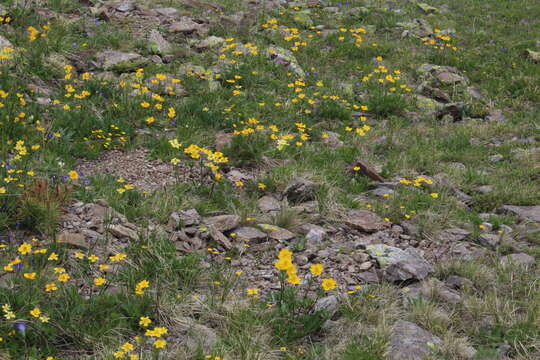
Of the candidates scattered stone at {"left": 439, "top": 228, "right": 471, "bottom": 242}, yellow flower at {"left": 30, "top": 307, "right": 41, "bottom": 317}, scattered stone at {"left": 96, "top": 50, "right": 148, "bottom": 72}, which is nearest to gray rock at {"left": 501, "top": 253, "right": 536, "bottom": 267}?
scattered stone at {"left": 439, "top": 228, "right": 471, "bottom": 242}

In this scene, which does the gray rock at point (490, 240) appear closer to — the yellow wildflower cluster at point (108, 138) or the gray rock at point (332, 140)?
the gray rock at point (332, 140)

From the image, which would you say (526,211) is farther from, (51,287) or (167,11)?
(167,11)

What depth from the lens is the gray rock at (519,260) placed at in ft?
16.2

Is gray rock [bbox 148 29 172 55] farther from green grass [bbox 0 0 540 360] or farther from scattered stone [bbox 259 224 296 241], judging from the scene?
scattered stone [bbox 259 224 296 241]

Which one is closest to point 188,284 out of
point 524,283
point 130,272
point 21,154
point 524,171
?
point 130,272

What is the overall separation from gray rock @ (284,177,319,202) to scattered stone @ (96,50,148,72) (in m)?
3.64

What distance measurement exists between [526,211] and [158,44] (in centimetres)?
618

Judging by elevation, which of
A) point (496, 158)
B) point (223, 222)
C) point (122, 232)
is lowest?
point (496, 158)

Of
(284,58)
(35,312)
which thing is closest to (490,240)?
(35,312)

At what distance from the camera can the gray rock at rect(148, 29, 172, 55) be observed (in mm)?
8852

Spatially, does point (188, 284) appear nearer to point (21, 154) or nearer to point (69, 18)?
point (21, 154)

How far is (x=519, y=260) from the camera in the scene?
5062 millimetres

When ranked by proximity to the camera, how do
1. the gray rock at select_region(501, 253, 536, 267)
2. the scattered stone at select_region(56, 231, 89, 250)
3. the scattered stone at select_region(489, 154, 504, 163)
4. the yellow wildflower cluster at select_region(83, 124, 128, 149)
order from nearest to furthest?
the scattered stone at select_region(56, 231, 89, 250)
the gray rock at select_region(501, 253, 536, 267)
the yellow wildflower cluster at select_region(83, 124, 128, 149)
the scattered stone at select_region(489, 154, 504, 163)

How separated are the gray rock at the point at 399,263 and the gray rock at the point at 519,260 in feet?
2.36
